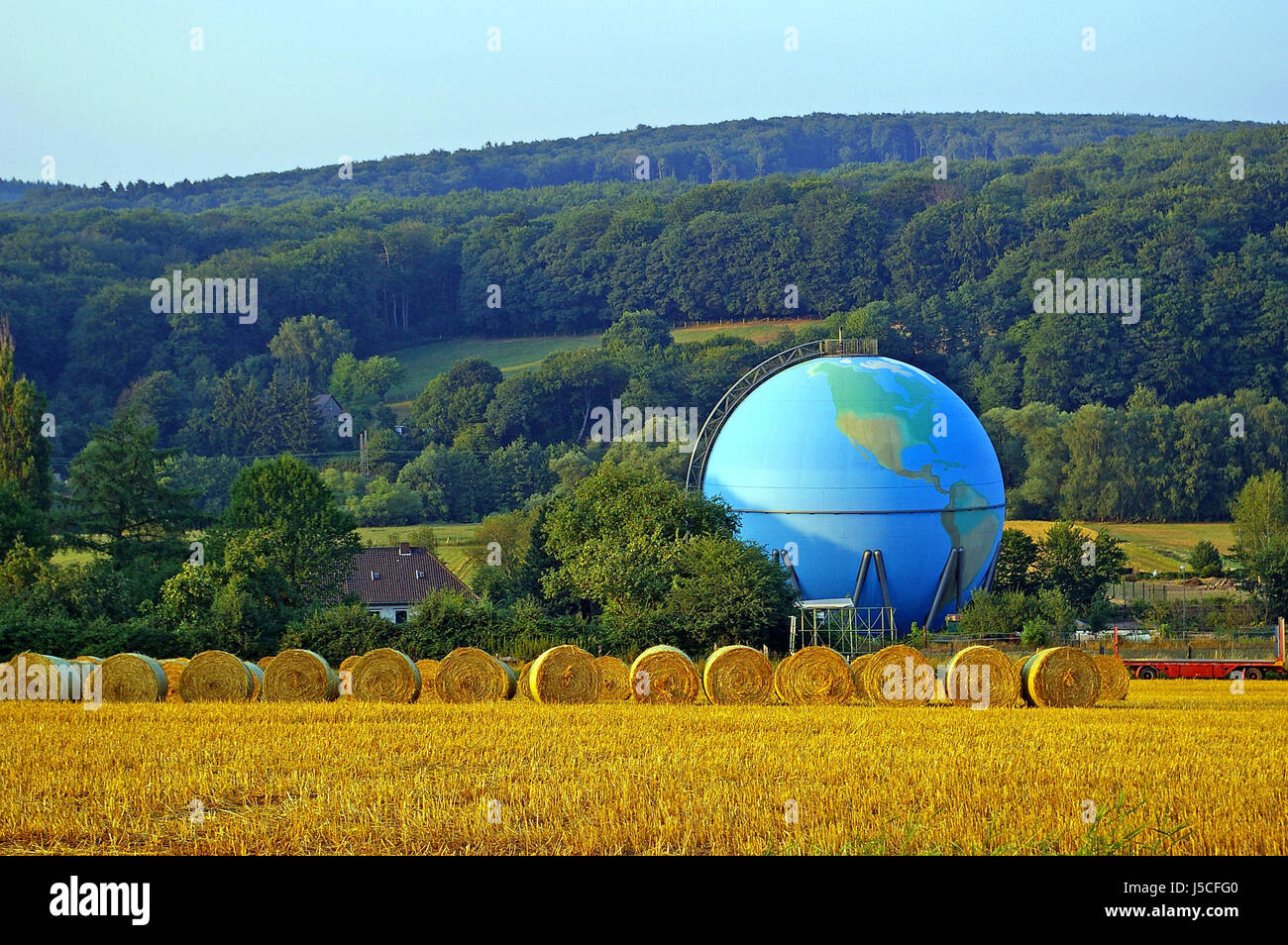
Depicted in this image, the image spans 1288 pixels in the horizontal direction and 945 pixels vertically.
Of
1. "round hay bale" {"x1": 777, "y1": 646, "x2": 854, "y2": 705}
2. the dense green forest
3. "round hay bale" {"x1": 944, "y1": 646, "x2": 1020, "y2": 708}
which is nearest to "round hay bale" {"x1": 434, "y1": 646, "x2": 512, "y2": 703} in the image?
"round hay bale" {"x1": 777, "y1": 646, "x2": 854, "y2": 705}

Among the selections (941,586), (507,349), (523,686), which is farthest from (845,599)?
(507,349)

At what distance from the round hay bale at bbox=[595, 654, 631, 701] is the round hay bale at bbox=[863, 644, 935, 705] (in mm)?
4010

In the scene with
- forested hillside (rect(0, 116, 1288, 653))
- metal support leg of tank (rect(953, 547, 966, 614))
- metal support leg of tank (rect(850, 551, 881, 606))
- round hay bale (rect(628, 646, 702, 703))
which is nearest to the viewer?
round hay bale (rect(628, 646, 702, 703))

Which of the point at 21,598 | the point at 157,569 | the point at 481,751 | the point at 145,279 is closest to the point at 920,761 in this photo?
the point at 481,751

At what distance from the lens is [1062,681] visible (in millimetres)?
23234

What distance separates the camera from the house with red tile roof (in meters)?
50.3

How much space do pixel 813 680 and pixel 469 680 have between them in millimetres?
5745

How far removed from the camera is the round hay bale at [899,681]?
2420 cm

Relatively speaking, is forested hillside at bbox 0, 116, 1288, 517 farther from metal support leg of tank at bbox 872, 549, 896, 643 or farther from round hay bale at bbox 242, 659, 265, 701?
round hay bale at bbox 242, 659, 265, 701

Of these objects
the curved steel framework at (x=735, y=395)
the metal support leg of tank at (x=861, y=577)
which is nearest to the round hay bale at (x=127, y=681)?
the metal support leg of tank at (x=861, y=577)

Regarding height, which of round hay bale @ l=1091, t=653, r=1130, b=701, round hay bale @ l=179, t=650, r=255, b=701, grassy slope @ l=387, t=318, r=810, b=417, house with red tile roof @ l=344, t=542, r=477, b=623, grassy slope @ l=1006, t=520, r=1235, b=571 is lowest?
grassy slope @ l=1006, t=520, r=1235, b=571

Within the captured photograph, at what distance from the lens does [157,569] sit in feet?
141
